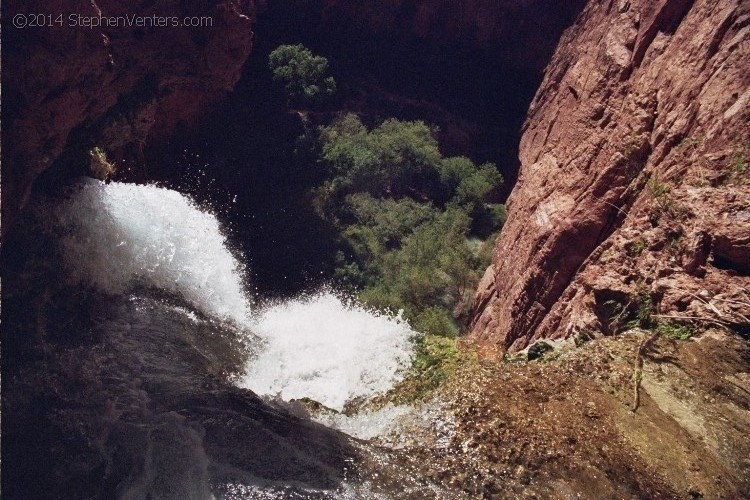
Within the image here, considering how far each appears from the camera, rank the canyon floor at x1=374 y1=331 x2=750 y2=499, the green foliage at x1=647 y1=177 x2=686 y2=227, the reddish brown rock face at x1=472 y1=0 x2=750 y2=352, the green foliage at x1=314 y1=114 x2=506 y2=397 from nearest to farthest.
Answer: the canyon floor at x1=374 y1=331 x2=750 y2=499, the reddish brown rock face at x1=472 y1=0 x2=750 y2=352, the green foliage at x1=647 y1=177 x2=686 y2=227, the green foliage at x1=314 y1=114 x2=506 y2=397

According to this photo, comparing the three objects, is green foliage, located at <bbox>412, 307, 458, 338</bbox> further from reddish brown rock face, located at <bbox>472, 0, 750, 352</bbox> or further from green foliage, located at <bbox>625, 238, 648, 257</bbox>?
green foliage, located at <bbox>625, 238, 648, 257</bbox>

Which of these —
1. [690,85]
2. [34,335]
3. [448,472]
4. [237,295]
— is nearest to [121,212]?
[237,295]

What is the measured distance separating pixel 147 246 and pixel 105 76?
3.61m

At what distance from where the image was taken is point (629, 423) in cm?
545

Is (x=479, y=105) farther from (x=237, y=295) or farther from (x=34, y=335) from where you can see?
(x=34, y=335)

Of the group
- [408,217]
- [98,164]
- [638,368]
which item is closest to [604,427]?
[638,368]

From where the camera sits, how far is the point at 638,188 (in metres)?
9.10

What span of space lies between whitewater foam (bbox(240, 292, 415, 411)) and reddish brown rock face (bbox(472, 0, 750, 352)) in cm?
251

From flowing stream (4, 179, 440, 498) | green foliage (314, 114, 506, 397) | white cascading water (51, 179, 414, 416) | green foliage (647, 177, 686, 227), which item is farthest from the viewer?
green foliage (314, 114, 506, 397)

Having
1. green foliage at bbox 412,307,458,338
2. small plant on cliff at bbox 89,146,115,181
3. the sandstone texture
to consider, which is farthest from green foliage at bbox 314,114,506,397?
small plant on cliff at bbox 89,146,115,181

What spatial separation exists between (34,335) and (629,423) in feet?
27.7

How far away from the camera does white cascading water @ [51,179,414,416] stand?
31.5 feet

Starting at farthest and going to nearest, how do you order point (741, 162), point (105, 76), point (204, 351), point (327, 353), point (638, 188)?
point (327, 353) < point (105, 76) < point (204, 351) < point (638, 188) < point (741, 162)

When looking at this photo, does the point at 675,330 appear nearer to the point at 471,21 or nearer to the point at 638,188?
the point at 638,188
